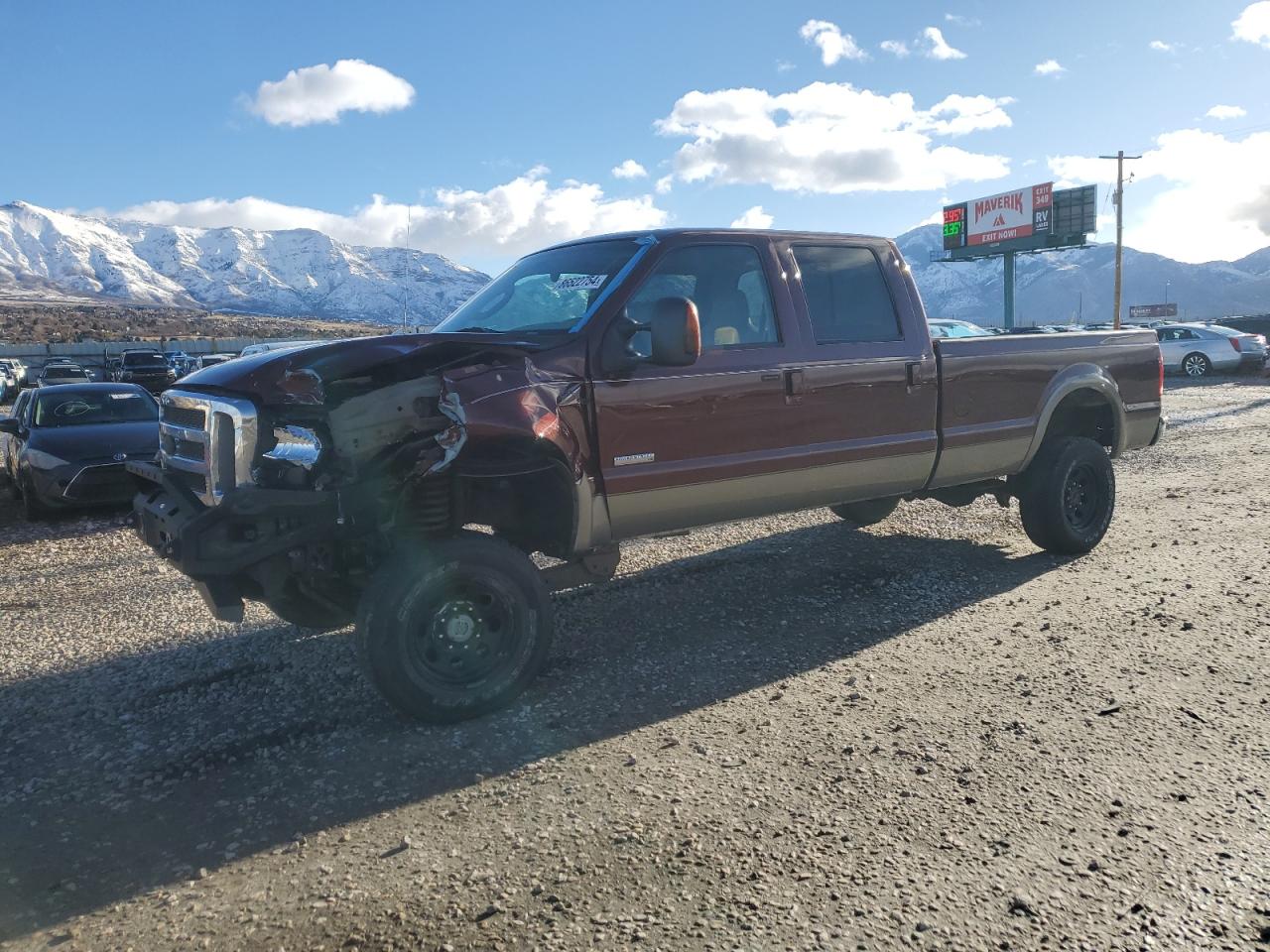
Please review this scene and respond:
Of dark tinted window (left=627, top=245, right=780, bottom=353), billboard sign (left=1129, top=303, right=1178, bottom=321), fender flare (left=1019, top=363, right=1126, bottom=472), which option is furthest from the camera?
billboard sign (left=1129, top=303, right=1178, bottom=321)

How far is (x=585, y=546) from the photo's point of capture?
443 centimetres

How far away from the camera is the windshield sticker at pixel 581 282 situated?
4.65 m

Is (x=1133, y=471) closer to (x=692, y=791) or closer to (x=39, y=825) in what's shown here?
(x=692, y=791)

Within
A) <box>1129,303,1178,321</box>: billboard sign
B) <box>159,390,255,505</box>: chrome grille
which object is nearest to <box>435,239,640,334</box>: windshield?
<box>159,390,255,505</box>: chrome grille

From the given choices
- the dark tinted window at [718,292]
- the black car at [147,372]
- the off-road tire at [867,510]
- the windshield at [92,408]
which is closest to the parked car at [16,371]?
the black car at [147,372]

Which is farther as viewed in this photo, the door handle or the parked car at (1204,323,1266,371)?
the parked car at (1204,323,1266,371)

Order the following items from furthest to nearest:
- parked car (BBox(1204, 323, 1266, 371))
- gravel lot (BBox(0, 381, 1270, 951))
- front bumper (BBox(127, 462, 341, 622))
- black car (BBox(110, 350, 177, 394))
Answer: black car (BBox(110, 350, 177, 394)), parked car (BBox(1204, 323, 1266, 371)), front bumper (BBox(127, 462, 341, 622)), gravel lot (BBox(0, 381, 1270, 951))

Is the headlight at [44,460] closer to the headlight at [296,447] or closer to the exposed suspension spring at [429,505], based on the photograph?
the headlight at [296,447]

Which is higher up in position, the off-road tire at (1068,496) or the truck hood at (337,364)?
the truck hood at (337,364)

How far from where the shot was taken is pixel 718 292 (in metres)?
4.93

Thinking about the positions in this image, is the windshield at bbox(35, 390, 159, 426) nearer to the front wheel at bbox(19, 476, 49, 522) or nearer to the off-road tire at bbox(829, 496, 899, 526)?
the front wheel at bbox(19, 476, 49, 522)

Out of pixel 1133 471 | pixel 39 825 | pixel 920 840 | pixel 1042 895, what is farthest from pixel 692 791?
pixel 1133 471

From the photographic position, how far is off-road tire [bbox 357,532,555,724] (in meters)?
3.84

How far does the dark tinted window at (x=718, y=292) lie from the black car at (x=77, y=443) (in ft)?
22.4
